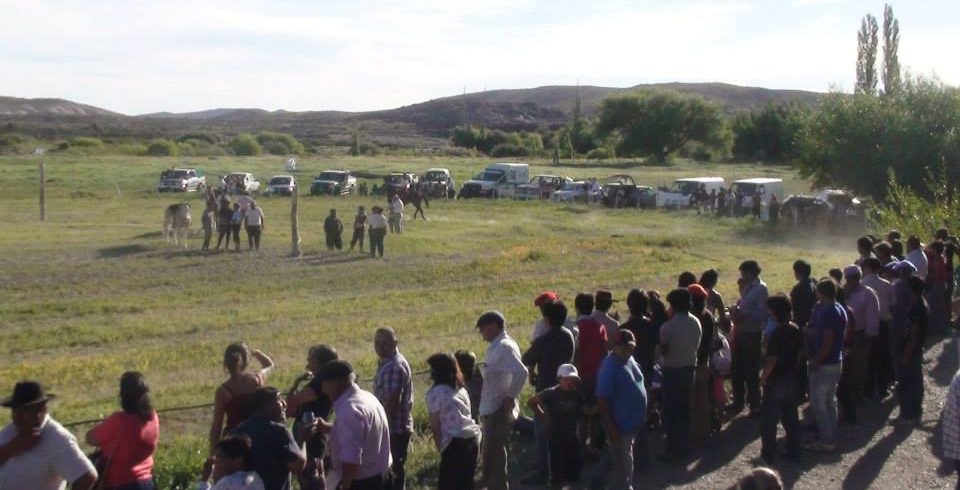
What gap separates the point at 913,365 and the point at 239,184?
146 ft

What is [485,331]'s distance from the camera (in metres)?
8.80

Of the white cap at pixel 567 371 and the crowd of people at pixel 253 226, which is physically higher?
the white cap at pixel 567 371

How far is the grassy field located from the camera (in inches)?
627

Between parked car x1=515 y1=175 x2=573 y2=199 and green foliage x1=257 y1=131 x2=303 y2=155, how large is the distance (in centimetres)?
4923

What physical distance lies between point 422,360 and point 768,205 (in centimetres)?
3124

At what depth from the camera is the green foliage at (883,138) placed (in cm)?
3575

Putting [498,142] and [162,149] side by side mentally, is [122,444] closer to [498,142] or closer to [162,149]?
[162,149]

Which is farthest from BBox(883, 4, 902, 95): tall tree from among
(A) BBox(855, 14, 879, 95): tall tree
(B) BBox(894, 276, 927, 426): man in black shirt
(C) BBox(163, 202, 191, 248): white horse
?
(B) BBox(894, 276, 927, 426): man in black shirt

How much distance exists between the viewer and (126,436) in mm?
7035

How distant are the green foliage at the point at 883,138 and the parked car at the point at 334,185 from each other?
1996 centimetres

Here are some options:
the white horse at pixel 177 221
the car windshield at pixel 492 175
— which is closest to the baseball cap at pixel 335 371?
the white horse at pixel 177 221

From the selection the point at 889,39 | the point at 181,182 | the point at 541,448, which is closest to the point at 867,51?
the point at 889,39

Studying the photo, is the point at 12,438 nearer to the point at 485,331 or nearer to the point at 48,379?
the point at 485,331

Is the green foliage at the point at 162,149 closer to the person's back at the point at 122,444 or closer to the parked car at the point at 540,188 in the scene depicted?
the parked car at the point at 540,188
